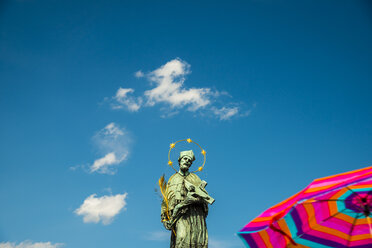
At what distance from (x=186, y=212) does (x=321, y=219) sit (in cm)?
370

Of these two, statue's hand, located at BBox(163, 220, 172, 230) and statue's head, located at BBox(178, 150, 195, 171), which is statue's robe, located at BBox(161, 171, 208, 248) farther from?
statue's head, located at BBox(178, 150, 195, 171)

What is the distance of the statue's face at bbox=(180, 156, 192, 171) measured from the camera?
387 inches

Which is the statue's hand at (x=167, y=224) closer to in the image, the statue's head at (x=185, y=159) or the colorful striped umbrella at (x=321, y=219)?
the statue's head at (x=185, y=159)

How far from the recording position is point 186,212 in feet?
Result: 29.6

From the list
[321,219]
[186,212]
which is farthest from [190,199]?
[321,219]

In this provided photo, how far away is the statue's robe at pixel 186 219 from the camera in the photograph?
867cm

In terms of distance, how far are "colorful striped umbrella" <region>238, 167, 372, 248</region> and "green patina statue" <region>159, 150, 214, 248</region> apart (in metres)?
3.31

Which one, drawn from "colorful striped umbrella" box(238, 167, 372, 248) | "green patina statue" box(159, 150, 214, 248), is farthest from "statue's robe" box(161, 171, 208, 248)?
"colorful striped umbrella" box(238, 167, 372, 248)

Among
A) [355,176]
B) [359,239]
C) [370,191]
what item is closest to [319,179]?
[355,176]

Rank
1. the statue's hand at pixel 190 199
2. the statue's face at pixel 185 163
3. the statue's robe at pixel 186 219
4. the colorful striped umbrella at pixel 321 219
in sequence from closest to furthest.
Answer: the colorful striped umbrella at pixel 321 219 → the statue's robe at pixel 186 219 → the statue's hand at pixel 190 199 → the statue's face at pixel 185 163

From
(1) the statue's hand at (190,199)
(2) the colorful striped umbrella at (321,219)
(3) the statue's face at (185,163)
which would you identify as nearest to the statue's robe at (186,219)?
(1) the statue's hand at (190,199)

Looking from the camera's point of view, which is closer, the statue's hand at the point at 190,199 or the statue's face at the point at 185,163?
the statue's hand at the point at 190,199

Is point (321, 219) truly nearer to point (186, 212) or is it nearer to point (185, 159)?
point (186, 212)

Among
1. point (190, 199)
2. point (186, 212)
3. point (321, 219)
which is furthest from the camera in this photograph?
point (186, 212)
